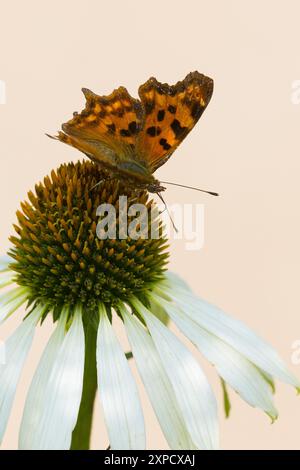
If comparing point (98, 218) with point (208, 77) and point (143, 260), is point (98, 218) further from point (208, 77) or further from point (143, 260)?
point (208, 77)

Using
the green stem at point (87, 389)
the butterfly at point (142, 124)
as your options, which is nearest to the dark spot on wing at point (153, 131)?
the butterfly at point (142, 124)

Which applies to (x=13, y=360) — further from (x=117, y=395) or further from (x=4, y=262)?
→ (x=4, y=262)

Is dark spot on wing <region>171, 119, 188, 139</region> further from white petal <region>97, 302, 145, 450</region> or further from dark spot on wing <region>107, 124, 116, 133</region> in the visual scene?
white petal <region>97, 302, 145, 450</region>

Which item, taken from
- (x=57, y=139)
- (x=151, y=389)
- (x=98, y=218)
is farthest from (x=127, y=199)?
(x=151, y=389)

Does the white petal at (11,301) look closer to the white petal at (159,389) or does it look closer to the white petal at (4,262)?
the white petal at (4,262)

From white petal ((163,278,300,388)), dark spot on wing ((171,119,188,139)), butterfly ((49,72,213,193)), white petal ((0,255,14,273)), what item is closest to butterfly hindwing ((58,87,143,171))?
butterfly ((49,72,213,193))
